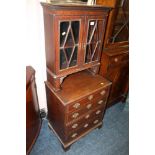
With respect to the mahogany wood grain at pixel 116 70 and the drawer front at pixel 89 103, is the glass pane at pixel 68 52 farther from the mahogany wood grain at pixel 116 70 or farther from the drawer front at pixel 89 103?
the mahogany wood grain at pixel 116 70

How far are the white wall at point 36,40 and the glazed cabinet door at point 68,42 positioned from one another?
11.7 inches

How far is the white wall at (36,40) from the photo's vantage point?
1243 millimetres

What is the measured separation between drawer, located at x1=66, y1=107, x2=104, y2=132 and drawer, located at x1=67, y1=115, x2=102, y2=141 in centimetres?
5

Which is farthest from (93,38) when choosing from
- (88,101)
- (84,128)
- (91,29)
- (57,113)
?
(84,128)

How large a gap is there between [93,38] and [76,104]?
0.67 meters

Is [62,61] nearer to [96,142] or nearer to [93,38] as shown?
[93,38]

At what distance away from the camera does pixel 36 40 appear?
4.49ft

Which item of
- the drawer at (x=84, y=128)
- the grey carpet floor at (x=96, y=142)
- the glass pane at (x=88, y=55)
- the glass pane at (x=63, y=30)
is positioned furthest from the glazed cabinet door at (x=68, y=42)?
the grey carpet floor at (x=96, y=142)
